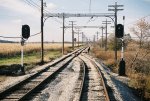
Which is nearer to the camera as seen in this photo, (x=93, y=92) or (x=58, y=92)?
(x=58, y=92)

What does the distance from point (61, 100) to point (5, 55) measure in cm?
3192

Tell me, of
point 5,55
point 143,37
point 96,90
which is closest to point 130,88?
point 96,90

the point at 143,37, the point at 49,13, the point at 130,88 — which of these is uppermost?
the point at 49,13

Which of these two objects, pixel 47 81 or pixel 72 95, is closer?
pixel 72 95

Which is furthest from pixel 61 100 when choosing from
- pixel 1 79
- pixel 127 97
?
pixel 1 79

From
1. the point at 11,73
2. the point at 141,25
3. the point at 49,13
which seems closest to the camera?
the point at 11,73

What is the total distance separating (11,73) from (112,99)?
9.97m

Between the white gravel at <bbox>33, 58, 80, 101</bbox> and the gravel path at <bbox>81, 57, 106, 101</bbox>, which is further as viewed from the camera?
the gravel path at <bbox>81, 57, 106, 101</bbox>

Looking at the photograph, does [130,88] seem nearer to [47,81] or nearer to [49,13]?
[47,81]

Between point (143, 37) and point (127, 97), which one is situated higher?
point (143, 37)

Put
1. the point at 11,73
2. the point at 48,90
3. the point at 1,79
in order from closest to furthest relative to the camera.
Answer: the point at 48,90 < the point at 1,79 < the point at 11,73

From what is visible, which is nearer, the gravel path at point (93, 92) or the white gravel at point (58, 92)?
the white gravel at point (58, 92)

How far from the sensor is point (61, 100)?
11664 mm

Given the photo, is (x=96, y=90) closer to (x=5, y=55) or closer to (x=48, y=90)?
(x=48, y=90)
